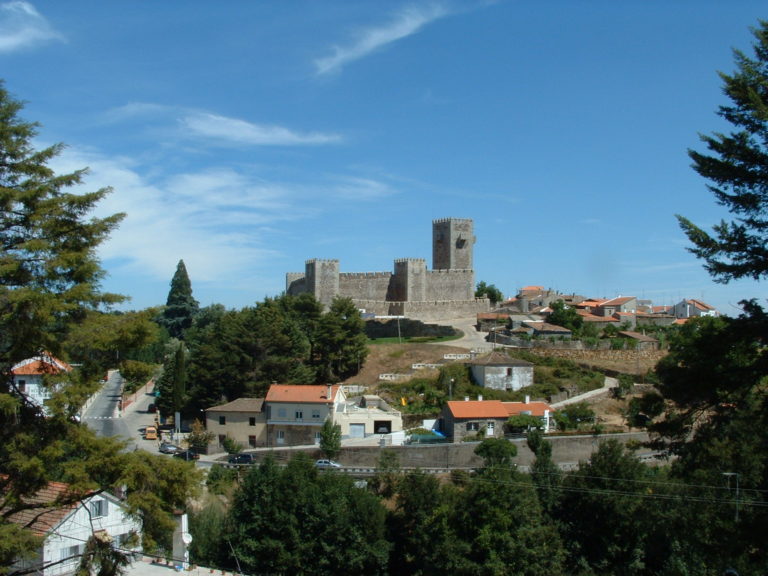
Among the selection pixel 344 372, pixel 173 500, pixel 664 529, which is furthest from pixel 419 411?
pixel 173 500

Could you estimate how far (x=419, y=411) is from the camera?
37.6 meters

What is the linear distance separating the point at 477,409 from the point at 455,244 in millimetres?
29086

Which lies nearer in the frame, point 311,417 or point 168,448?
point 168,448

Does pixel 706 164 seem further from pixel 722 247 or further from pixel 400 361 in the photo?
pixel 400 361

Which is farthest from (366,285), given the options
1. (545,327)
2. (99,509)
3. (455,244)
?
(99,509)

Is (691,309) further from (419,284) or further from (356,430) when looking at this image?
(356,430)

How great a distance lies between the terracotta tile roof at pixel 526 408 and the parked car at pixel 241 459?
11.9 metres

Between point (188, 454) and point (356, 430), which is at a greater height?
point (356, 430)

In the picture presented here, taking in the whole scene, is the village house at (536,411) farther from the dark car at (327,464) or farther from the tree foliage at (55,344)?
the tree foliage at (55,344)

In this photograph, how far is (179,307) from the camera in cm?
6688

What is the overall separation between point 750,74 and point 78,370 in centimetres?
903

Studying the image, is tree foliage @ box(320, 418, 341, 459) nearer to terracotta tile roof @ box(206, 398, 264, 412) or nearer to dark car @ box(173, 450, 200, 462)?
terracotta tile roof @ box(206, 398, 264, 412)

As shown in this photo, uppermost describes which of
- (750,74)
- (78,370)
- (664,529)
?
(750,74)

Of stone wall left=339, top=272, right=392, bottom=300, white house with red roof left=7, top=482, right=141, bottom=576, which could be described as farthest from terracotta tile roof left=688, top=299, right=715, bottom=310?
white house with red roof left=7, top=482, right=141, bottom=576
